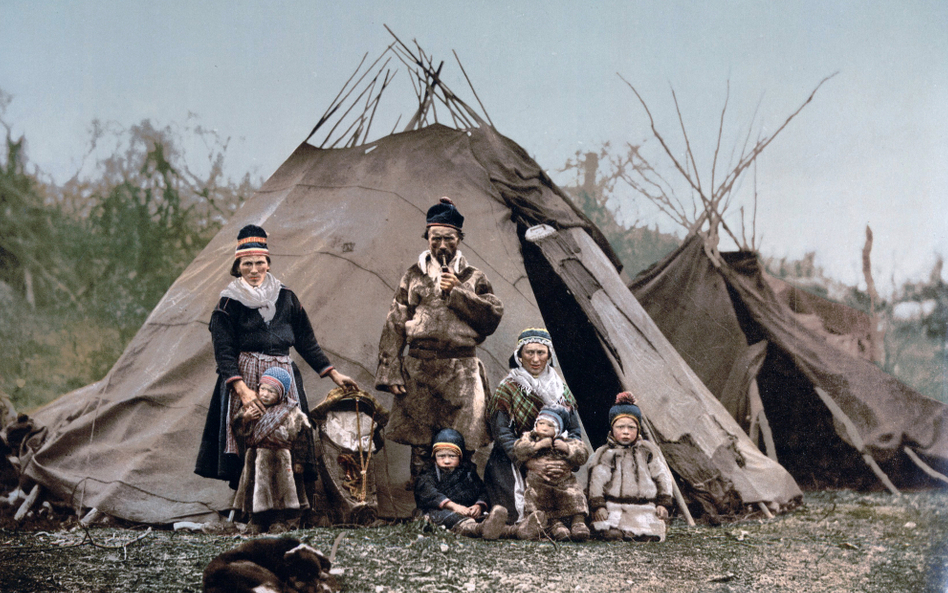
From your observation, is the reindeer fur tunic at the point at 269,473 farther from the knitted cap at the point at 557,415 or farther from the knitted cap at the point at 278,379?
the knitted cap at the point at 557,415

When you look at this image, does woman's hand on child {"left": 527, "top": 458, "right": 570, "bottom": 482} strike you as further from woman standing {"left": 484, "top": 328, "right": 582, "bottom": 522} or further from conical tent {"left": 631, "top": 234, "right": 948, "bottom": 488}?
conical tent {"left": 631, "top": 234, "right": 948, "bottom": 488}

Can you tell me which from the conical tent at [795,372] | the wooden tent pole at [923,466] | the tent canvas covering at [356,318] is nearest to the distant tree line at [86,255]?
the tent canvas covering at [356,318]

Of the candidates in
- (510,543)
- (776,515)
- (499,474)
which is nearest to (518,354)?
(499,474)

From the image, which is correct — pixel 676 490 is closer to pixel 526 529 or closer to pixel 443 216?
pixel 526 529

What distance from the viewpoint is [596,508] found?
3732mm

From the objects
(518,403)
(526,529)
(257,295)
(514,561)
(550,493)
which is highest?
(257,295)

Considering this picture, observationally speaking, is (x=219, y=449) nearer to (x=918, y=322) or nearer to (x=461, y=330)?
(x=461, y=330)

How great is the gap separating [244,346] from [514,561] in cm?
162

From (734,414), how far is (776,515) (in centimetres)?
128

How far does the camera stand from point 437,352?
388cm

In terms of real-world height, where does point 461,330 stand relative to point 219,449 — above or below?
above

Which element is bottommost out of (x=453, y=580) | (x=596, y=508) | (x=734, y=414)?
(x=453, y=580)

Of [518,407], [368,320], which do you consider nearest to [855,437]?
[518,407]

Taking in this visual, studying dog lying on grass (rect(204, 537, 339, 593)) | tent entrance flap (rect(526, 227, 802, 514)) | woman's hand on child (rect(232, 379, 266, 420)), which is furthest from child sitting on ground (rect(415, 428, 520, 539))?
A: tent entrance flap (rect(526, 227, 802, 514))
